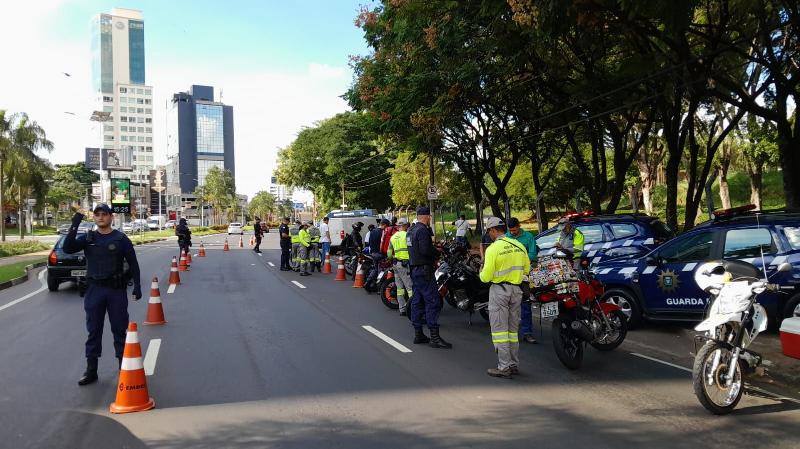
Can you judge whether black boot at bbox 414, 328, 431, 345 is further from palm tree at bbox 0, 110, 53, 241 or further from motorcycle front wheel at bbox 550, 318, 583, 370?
palm tree at bbox 0, 110, 53, 241

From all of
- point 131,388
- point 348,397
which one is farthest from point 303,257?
point 131,388

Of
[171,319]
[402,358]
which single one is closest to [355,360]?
[402,358]

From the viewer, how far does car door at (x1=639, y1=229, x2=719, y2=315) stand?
8.65 m

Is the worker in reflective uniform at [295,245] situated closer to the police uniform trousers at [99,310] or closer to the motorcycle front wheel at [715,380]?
the police uniform trousers at [99,310]

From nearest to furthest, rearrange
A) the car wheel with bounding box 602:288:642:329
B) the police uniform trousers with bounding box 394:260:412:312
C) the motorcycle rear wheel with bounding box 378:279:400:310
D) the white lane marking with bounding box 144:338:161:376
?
the white lane marking with bounding box 144:338:161:376 → the car wheel with bounding box 602:288:642:329 → the police uniform trousers with bounding box 394:260:412:312 → the motorcycle rear wheel with bounding box 378:279:400:310

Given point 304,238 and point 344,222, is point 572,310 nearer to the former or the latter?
point 304,238

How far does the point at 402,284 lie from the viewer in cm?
1074

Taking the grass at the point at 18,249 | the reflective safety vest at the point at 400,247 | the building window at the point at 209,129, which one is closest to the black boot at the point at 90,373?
the reflective safety vest at the point at 400,247

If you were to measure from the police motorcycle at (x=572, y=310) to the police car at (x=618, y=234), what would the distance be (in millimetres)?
3358

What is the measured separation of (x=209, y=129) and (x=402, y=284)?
17304cm

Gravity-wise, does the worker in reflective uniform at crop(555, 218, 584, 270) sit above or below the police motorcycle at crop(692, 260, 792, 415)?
above

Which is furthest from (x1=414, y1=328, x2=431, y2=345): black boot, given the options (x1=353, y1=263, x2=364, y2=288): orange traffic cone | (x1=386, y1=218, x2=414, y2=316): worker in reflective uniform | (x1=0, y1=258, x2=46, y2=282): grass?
(x1=0, y1=258, x2=46, y2=282): grass

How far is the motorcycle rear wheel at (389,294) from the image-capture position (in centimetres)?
1175

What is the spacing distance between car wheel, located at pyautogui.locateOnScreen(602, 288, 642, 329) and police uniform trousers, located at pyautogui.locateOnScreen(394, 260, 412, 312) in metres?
3.14
